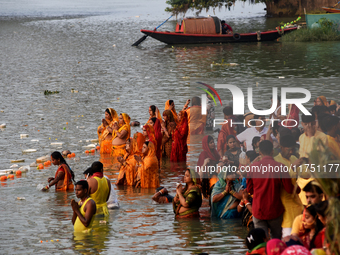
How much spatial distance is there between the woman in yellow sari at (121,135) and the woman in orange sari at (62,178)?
7.08 feet

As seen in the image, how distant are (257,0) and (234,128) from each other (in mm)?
42801

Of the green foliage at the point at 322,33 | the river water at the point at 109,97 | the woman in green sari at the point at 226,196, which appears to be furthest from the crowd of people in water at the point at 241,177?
the green foliage at the point at 322,33

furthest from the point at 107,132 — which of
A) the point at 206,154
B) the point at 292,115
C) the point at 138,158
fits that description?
the point at 292,115

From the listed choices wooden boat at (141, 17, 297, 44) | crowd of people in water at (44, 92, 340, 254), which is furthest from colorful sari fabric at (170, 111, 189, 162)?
wooden boat at (141, 17, 297, 44)

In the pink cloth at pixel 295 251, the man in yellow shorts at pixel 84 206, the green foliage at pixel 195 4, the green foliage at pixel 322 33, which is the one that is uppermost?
the green foliage at pixel 195 4

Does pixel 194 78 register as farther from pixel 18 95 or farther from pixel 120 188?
pixel 120 188

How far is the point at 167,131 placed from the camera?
12133 millimetres

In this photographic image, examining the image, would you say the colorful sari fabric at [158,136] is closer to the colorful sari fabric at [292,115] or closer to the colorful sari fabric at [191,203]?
the colorful sari fabric at [292,115]

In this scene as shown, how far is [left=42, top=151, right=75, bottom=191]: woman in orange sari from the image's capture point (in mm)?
9875

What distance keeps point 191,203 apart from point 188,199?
10 centimetres

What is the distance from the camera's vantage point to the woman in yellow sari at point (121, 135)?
11.9 meters

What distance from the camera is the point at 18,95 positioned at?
21750mm

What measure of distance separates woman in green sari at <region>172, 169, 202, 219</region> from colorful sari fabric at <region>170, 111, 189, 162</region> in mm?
3703

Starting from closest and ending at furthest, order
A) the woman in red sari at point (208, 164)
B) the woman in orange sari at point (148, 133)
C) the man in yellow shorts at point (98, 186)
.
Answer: the man in yellow shorts at point (98, 186) < the woman in red sari at point (208, 164) < the woman in orange sari at point (148, 133)
